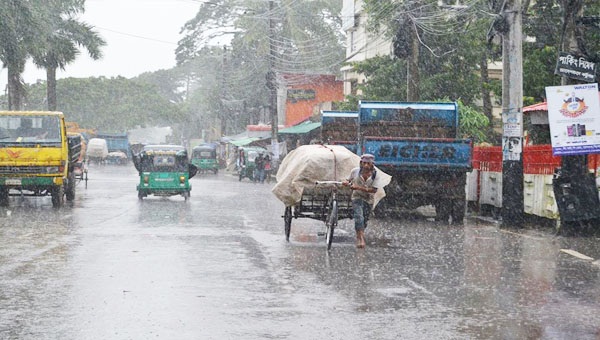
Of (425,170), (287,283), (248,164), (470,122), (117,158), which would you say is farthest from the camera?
(117,158)

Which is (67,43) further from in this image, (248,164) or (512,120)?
(512,120)

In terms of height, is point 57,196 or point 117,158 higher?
point 117,158

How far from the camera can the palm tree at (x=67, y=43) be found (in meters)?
45.5

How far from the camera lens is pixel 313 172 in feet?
51.7

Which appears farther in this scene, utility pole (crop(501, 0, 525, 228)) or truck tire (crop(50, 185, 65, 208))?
truck tire (crop(50, 185, 65, 208))

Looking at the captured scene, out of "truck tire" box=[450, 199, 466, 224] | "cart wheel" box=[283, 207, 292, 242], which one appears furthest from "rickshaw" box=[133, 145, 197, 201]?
"cart wheel" box=[283, 207, 292, 242]

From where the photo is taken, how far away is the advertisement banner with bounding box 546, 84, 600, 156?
699 inches

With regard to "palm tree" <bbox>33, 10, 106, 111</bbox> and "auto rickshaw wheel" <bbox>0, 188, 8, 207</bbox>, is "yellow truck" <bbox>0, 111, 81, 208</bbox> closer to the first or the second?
"auto rickshaw wheel" <bbox>0, 188, 8, 207</bbox>

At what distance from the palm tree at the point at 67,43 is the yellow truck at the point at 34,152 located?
18.5m

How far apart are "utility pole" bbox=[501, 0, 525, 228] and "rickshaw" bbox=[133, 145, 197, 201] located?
13.2 meters

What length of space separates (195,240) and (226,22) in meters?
71.5

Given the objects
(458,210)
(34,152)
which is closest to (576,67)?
(458,210)

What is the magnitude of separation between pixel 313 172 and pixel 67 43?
33.1 m

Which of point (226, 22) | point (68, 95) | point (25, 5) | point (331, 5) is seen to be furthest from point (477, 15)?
point (68, 95)
